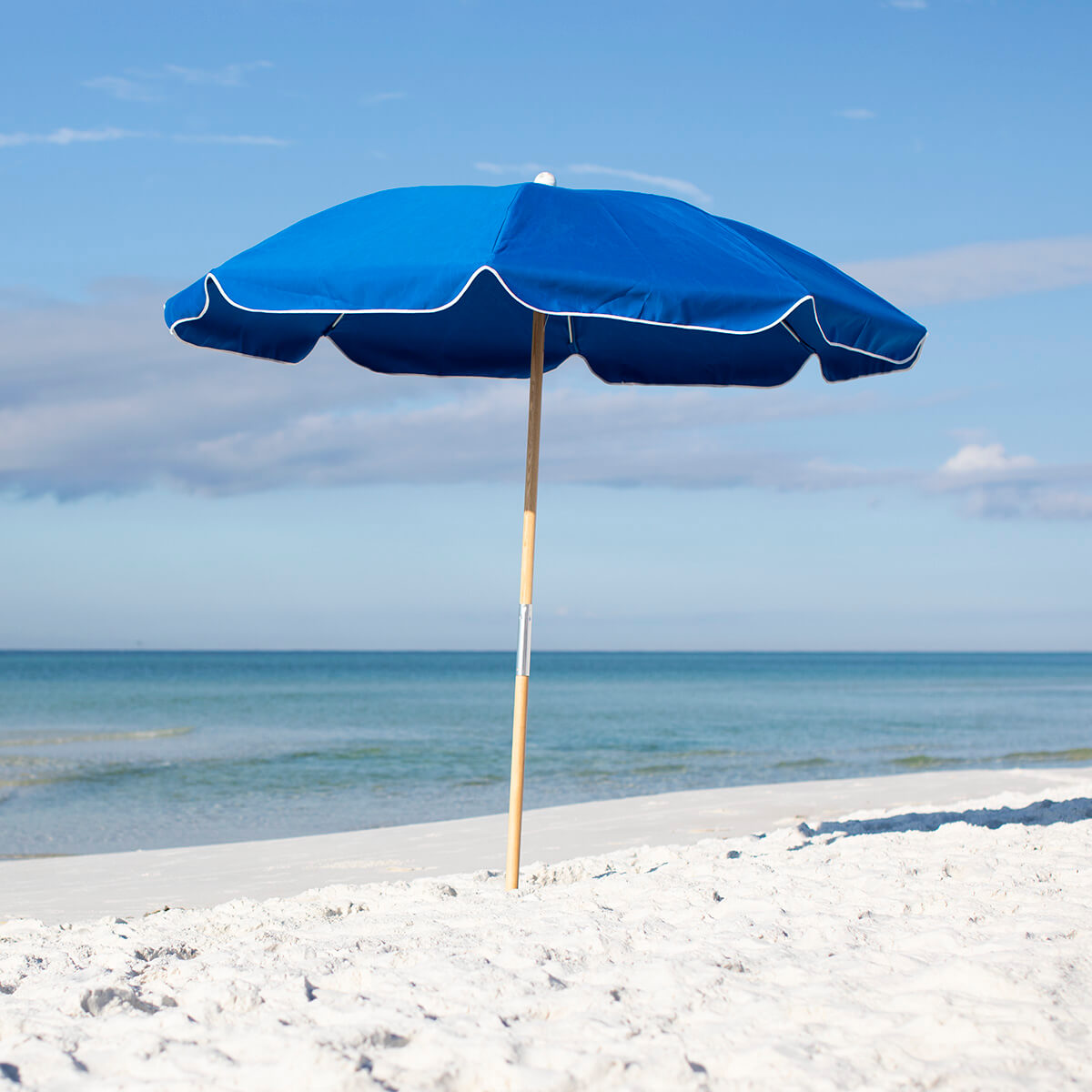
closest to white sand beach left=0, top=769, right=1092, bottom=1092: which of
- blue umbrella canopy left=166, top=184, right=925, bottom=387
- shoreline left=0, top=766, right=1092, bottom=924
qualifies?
shoreline left=0, top=766, right=1092, bottom=924

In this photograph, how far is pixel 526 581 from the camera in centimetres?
401

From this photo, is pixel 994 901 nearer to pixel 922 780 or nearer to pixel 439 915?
pixel 439 915

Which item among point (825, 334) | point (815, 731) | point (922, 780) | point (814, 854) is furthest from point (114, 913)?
point (815, 731)

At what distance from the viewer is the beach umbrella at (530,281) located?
120 inches

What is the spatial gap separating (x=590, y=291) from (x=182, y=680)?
56.2m

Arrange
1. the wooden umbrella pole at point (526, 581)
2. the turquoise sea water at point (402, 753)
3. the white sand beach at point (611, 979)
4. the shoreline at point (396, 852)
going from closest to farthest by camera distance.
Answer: the white sand beach at point (611, 979), the wooden umbrella pole at point (526, 581), the shoreline at point (396, 852), the turquoise sea water at point (402, 753)

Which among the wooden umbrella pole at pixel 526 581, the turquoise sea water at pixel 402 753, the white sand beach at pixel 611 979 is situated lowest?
the turquoise sea water at pixel 402 753

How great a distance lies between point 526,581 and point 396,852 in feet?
11.5

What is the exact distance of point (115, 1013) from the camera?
8.46 feet

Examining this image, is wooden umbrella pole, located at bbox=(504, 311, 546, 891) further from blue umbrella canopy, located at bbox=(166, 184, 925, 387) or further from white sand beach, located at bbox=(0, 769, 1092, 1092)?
blue umbrella canopy, located at bbox=(166, 184, 925, 387)

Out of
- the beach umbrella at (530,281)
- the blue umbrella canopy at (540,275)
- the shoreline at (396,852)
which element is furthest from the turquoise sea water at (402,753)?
the blue umbrella canopy at (540,275)

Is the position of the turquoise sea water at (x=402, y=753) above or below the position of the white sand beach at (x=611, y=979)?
below

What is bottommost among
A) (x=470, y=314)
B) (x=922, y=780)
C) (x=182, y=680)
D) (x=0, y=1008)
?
(x=182, y=680)

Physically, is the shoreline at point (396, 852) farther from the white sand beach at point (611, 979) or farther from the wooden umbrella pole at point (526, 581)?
the wooden umbrella pole at point (526, 581)
